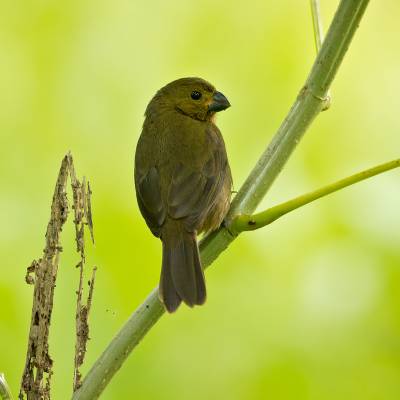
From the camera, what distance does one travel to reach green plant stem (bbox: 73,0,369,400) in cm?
232

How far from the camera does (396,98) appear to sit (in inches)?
141

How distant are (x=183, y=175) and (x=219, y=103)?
0.41 meters

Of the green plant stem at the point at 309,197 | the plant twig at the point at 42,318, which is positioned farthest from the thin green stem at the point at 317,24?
the plant twig at the point at 42,318

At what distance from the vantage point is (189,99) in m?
4.82

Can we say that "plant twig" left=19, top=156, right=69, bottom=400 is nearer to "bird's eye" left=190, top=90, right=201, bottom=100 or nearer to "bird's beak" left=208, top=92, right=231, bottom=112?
"bird's beak" left=208, top=92, right=231, bottom=112

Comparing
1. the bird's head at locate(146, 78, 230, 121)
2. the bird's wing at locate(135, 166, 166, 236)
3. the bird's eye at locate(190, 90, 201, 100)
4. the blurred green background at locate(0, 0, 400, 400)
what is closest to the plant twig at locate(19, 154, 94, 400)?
the blurred green background at locate(0, 0, 400, 400)

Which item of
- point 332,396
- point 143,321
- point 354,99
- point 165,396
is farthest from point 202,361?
point 354,99

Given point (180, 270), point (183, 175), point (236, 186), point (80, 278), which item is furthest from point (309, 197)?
point (183, 175)

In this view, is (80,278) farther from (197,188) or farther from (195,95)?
(195,95)

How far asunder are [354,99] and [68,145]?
3.81 ft

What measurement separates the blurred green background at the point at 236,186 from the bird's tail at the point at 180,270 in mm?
55

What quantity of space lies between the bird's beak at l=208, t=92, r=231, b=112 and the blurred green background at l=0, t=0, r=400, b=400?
111mm

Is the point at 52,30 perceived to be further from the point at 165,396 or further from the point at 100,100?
the point at 165,396

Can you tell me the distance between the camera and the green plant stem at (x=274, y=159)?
232 centimetres
